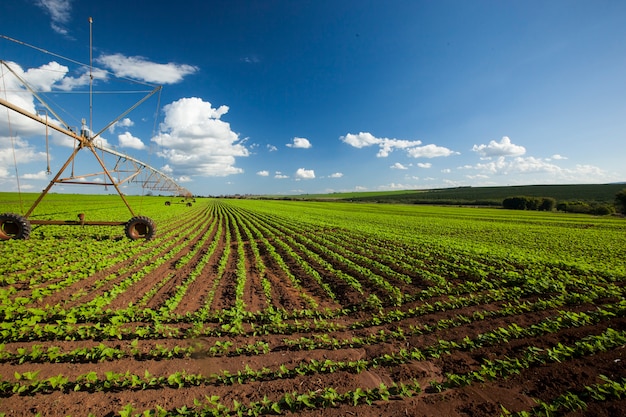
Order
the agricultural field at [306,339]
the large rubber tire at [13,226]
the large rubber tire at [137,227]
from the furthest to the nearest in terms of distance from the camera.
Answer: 1. the large rubber tire at [137,227]
2. the large rubber tire at [13,226]
3. the agricultural field at [306,339]

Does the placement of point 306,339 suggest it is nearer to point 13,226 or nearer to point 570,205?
point 13,226

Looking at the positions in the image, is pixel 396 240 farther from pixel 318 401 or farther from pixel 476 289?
pixel 318 401

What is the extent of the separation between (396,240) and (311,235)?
7044 millimetres

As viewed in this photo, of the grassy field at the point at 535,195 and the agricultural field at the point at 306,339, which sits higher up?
the grassy field at the point at 535,195

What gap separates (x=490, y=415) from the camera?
4094 mm

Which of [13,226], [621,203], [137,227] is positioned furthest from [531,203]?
[13,226]

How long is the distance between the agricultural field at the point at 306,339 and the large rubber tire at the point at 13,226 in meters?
1.85

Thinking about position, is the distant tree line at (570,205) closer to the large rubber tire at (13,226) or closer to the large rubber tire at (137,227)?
the large rubber tire at (137,227)

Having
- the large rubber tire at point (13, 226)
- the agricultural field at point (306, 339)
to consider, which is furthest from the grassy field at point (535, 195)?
the large rubber tire at point (13, 226)

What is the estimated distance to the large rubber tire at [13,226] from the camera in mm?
13734

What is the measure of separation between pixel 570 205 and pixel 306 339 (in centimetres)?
10377

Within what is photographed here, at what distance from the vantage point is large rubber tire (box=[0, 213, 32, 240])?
13.7 metres

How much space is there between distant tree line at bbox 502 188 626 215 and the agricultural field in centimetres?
8296

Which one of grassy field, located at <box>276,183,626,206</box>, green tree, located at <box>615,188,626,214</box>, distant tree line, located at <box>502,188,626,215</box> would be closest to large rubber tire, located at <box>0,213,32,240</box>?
distant tree line, located at <box>502,188,626,215</box>
